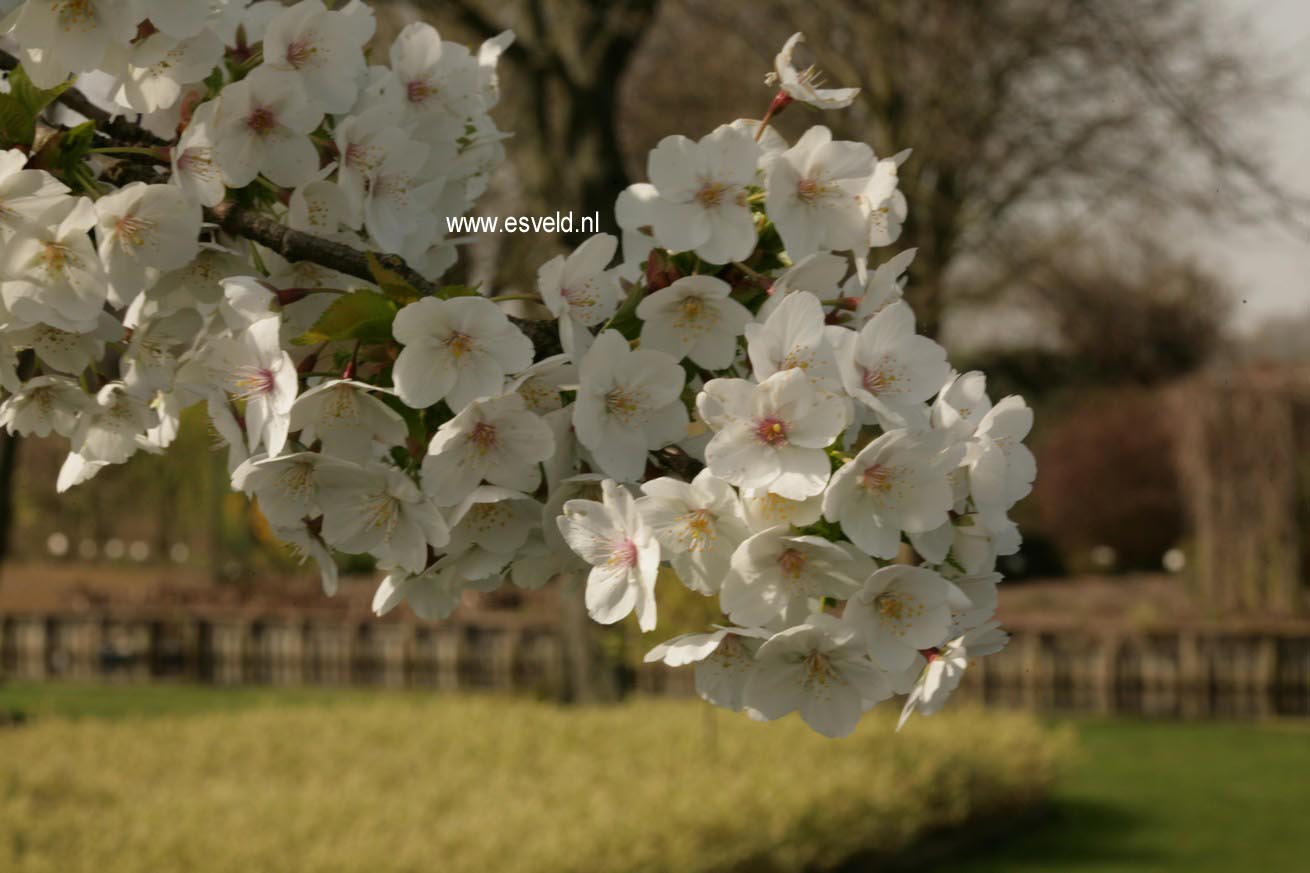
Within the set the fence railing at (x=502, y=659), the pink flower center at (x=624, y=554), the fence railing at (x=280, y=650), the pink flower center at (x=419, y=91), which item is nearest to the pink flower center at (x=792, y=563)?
the pink flower center at (x=624, y=554)

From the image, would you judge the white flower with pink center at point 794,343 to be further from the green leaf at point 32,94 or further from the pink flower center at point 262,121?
the green leaf at point 32,94

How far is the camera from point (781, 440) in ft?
3.28

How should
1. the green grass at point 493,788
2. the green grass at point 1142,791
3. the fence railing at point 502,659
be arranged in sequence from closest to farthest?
the green grass at point 493,788, the green grass at point 1142,791, the fence railing at point 502,659

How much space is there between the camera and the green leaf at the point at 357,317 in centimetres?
113

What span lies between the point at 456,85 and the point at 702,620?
657cm

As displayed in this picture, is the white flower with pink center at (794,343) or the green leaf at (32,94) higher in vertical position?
the green leaf at (32,94)

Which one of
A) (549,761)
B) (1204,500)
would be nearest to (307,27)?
(549,761)

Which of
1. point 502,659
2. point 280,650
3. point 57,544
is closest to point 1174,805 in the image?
point 502,659

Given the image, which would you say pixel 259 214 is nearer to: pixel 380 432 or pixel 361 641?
pixel 380 432

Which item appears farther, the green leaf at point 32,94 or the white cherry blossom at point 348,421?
the green leaf at point 32,94

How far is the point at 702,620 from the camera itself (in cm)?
786

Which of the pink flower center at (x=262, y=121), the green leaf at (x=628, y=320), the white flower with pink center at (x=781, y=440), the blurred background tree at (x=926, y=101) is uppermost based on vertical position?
the blurred background tree at (x=926, y=101)

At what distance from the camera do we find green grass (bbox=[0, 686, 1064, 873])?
15.5ft

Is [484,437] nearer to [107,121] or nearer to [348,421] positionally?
[348,421]
